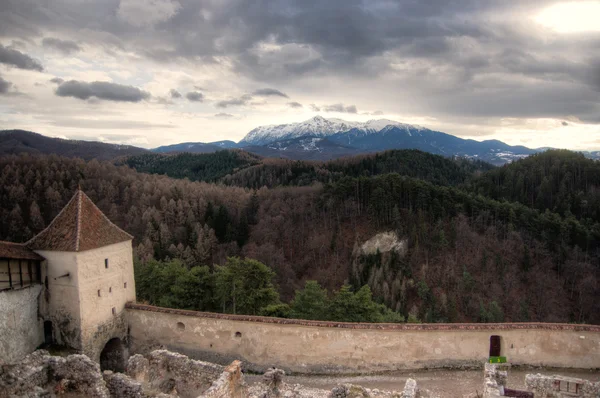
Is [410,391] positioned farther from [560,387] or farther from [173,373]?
[173,373]

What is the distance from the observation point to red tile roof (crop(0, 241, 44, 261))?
63.6ft

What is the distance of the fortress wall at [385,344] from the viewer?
18766 millimetres

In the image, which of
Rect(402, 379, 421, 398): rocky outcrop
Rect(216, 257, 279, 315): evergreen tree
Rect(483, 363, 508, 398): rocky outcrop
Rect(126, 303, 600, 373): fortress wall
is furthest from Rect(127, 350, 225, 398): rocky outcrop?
Rect(216, 257, 279, 315): evergreen tree

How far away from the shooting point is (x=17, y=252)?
20156mm

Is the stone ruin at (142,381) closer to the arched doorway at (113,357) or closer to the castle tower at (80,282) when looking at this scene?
the castle tower at (80,282)

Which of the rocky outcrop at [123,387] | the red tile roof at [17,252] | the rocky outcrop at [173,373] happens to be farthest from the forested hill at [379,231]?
the rocky outcrop at [123,387]

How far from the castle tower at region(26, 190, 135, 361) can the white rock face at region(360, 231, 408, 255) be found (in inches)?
2621

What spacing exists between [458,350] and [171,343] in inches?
605

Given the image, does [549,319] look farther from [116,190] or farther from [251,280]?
[116,190]

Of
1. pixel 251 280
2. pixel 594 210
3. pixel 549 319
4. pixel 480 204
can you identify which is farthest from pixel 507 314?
pixel 251 280

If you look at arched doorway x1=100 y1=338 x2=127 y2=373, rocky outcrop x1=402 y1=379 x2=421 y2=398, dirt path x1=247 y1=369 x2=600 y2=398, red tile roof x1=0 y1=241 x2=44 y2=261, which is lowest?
arched doorway x1=100 y1=338 x2=127 y2=373

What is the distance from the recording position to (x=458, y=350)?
62.8 feet

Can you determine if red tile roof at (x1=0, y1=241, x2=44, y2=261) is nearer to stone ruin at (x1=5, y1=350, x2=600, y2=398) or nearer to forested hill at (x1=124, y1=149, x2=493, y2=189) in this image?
stone ruin at (x1=5, y1=350, x2=600, y2=398)

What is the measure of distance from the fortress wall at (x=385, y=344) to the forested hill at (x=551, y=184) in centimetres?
10483
